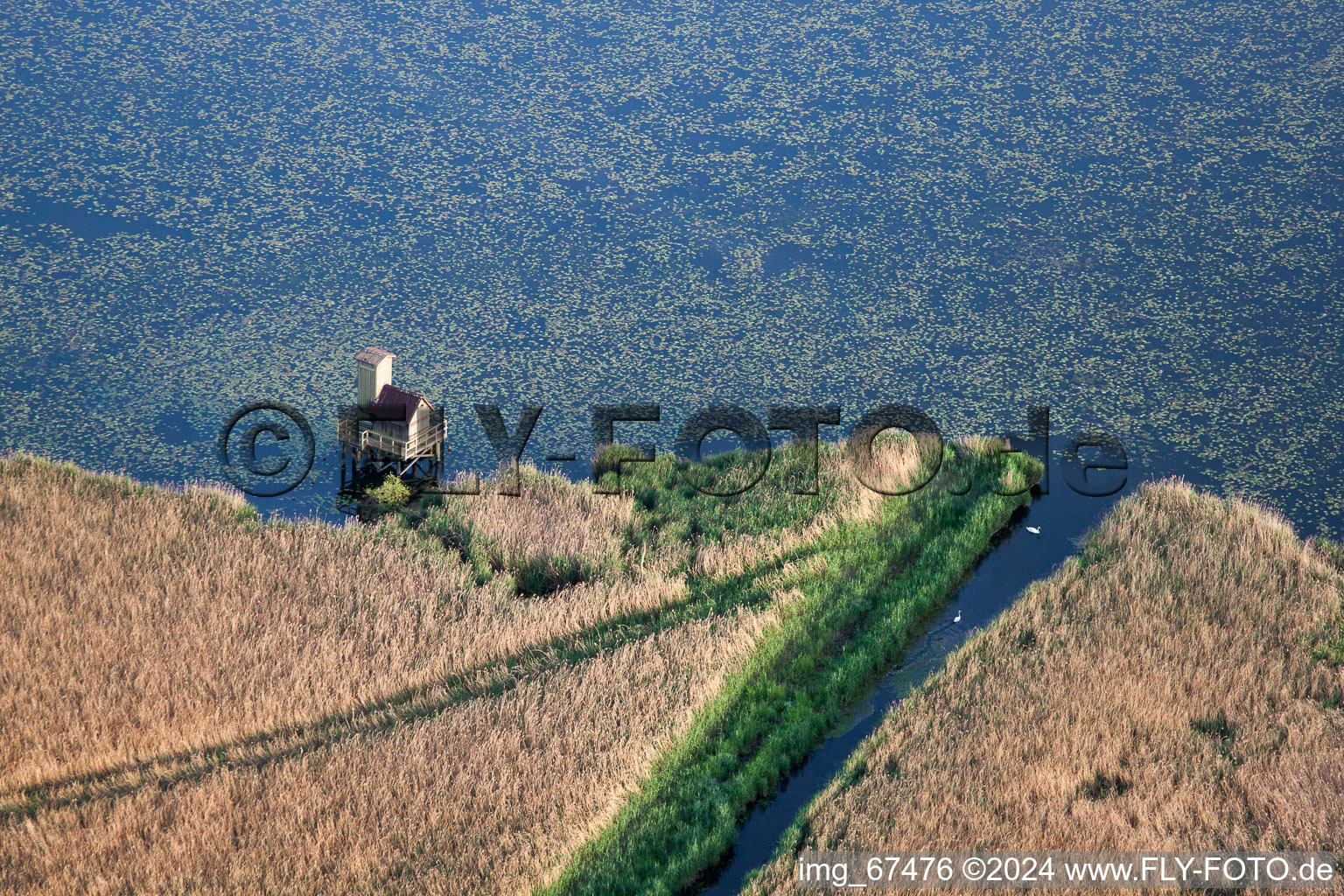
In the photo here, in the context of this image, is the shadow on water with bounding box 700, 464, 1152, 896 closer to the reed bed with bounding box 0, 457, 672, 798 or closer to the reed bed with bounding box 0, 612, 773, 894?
the reed bed with bounding box 0, 612, 773, 894

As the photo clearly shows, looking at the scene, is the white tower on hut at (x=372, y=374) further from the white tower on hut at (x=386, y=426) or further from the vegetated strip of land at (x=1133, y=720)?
the vegetated strip of land at (x=1133, y=720)

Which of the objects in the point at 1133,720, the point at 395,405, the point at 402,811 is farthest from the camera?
the point at 395,405

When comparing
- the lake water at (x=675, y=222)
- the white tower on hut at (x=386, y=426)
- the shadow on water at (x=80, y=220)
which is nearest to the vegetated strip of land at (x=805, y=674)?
the lake water at (x=675, y=222)

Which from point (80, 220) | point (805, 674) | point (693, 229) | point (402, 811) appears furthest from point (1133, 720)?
point (80, 220)

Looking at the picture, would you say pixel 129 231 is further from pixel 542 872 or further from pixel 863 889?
pixel 863 889

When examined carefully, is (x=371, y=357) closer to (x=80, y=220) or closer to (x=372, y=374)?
(x=372, y=374)

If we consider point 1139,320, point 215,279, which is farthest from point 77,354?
point 1139,320
